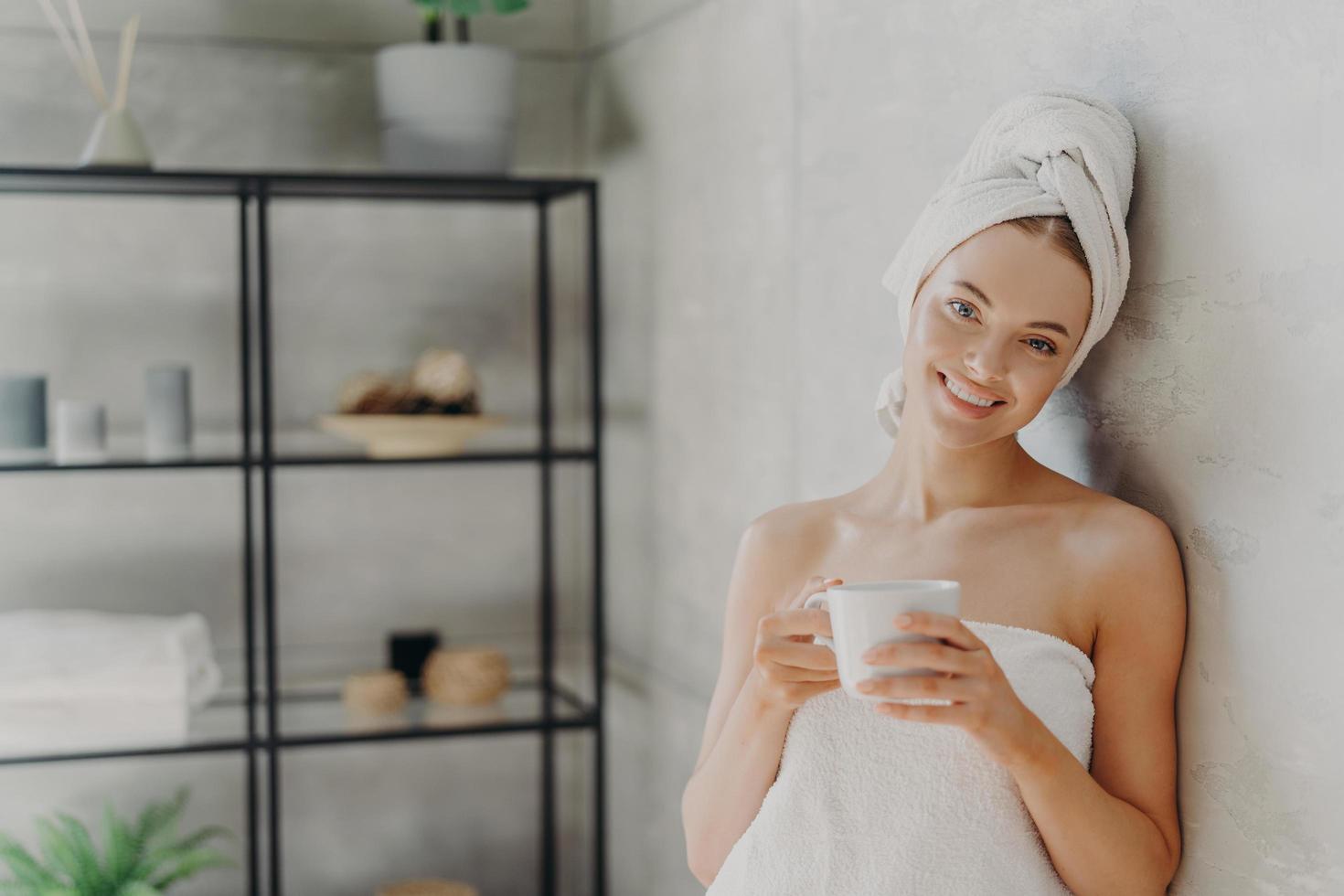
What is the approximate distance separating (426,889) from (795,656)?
172 cm

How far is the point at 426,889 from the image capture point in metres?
2.68

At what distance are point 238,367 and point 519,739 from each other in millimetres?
904

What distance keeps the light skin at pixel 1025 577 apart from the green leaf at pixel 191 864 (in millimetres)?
1389

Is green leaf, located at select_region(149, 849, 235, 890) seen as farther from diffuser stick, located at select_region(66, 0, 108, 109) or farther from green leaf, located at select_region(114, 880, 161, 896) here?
diffuser stick, located at select_region(66, 0, 108, 109)

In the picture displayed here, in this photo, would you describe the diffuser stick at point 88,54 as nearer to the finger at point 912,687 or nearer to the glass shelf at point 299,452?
the glass shelf at point 299,452

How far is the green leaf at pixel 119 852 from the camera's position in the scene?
95.4 inches

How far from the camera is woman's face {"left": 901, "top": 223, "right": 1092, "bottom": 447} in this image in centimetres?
122

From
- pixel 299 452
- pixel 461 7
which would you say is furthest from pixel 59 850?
pixel 461 7

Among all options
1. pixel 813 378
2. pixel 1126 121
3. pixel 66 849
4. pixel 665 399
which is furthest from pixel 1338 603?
pixel 66 849

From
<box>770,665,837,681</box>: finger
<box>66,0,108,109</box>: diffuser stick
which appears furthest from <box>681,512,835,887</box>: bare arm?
<box>66,0,108,109</box>: diffuser stick

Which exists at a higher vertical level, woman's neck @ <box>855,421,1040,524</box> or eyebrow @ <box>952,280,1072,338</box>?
eyebrow @ <box>952,280,1072,338</box>

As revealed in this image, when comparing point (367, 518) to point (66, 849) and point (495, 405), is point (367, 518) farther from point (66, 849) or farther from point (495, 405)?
point (66, 849)

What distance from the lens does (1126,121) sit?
1284 mm

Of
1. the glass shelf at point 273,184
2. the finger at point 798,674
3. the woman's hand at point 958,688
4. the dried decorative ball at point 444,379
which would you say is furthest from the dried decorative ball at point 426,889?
the woman's hand at point 958,688
